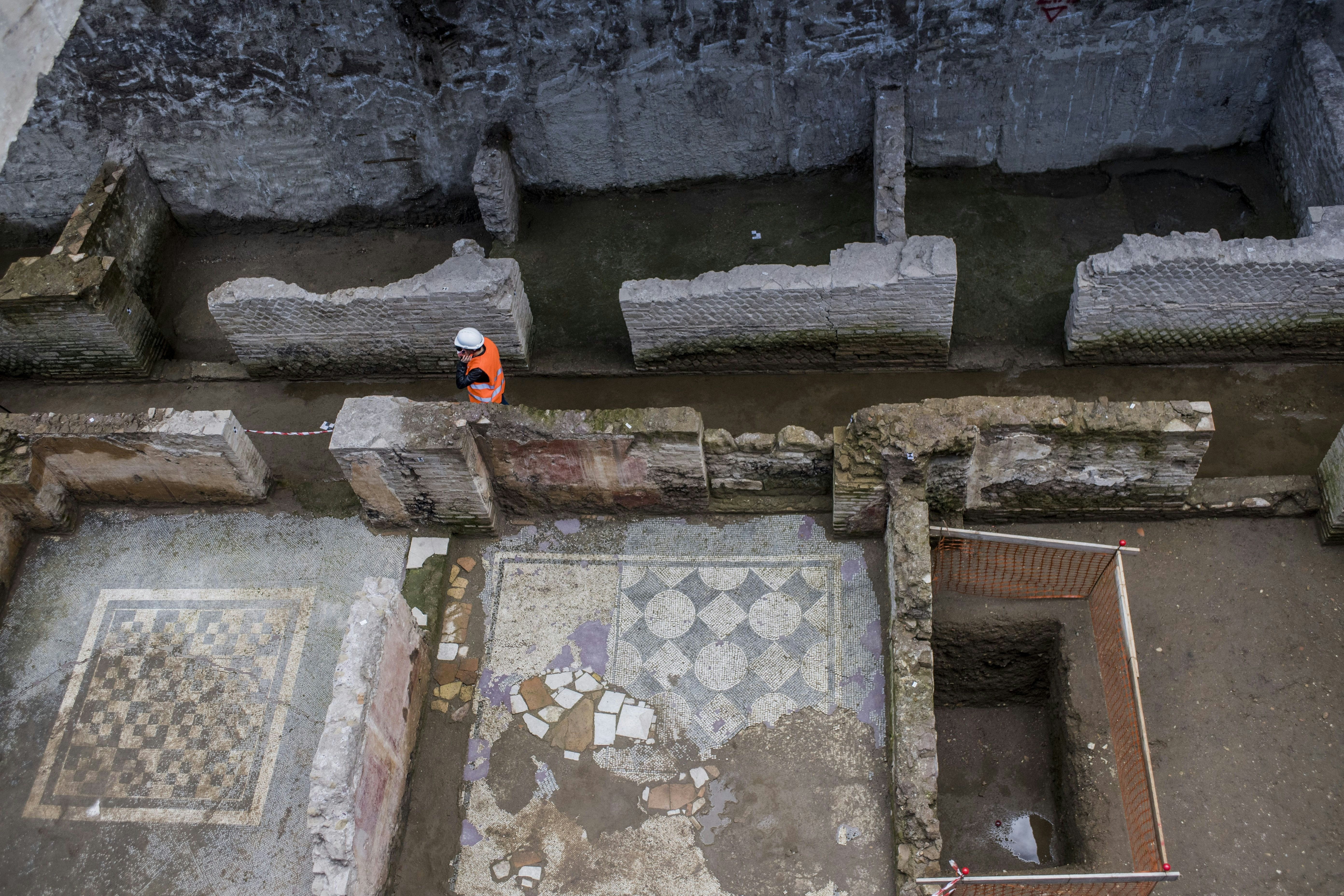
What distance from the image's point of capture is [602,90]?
304 inches

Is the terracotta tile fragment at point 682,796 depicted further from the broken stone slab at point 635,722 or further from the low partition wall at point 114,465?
the low partition wall at point 114,465

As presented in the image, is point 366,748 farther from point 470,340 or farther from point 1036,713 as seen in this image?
point 1036,713

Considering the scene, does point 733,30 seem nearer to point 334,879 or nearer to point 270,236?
point 270,236

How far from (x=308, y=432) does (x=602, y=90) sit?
3088 mm

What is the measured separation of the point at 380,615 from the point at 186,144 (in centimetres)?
475

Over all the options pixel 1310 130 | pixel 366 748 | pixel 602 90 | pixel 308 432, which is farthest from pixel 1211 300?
pixel 308 432

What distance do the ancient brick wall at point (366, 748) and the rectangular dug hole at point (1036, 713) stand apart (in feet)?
8.73

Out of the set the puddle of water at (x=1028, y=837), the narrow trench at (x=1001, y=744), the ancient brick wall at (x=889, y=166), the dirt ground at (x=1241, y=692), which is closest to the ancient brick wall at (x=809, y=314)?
the ancient brick wall at (x=889, y=166)

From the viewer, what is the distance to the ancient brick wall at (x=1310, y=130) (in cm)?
671

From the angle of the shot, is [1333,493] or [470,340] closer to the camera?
[1333,493]

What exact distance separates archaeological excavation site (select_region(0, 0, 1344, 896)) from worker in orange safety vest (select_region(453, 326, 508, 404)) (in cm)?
5

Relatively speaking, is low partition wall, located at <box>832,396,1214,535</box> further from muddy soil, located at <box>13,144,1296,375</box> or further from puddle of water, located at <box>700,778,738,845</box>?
puddle of water, located at <box>700,778,738,845</box>

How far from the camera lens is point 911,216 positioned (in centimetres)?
788

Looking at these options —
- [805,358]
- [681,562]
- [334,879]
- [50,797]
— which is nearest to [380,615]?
[334,879]
